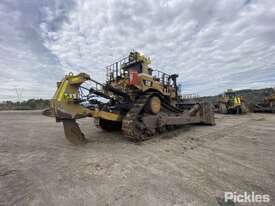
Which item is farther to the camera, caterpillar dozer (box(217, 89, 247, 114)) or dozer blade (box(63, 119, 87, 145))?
caterpillar dozer (box(217, 89, 247, 114))

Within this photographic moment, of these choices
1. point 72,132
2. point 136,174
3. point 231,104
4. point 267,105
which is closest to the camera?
point 136,174

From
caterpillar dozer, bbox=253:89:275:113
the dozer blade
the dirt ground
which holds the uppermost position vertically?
caterpillar dozer, bbox=253:89:275:113

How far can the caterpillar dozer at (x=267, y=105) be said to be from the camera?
1775 cm

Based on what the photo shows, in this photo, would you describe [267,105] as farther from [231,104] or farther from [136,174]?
[136,174]

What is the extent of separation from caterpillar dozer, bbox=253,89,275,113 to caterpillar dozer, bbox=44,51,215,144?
45.1 ft

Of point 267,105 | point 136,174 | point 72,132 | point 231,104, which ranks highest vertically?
point 231,104

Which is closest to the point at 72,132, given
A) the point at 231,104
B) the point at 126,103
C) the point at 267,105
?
the point at 126,103

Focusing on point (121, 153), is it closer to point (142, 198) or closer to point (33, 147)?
point (142, 198)

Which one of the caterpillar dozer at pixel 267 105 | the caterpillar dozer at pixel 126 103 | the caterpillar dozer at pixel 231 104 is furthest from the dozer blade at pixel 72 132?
the caterpillar dozer at pixel 267 105

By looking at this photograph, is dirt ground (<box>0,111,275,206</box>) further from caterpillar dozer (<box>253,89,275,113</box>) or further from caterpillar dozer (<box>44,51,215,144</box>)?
caterpillar dozer (<box>253,89,275,113</box>)

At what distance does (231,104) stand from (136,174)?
17523mm

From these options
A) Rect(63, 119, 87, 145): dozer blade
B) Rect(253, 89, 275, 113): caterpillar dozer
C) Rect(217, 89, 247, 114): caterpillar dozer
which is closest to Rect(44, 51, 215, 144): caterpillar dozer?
Rect(63, 119, 87, 145): dozer blade

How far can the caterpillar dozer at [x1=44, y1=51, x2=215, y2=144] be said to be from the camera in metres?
5.27

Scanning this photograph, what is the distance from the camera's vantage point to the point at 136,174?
332 centimetres
